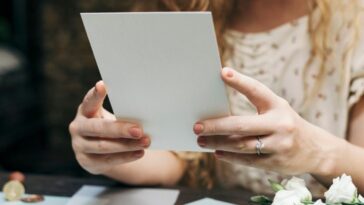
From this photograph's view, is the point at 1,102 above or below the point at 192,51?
below

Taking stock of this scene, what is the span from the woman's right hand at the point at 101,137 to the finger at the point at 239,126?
4.1 inches

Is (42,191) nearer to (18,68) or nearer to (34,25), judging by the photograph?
(18,68)

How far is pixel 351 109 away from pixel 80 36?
2.01m

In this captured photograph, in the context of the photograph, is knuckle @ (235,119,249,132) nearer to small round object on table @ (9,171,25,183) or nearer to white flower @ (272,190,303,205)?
white flower @ (272,190,303,205)

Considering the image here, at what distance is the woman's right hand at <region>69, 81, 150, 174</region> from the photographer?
769 mm

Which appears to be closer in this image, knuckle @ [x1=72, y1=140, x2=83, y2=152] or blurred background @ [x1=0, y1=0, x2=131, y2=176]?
knuckle @ [x1=72, y1=140, x2=83, y2=152]

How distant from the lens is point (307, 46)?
1.11m

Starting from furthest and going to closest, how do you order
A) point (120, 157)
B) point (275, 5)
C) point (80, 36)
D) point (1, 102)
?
point (80, 36) → point (1, 102) → point (275, 5) → point (120, 157)

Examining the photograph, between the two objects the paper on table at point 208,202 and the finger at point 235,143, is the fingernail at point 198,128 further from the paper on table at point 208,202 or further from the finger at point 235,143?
the paper on table at point 208,202

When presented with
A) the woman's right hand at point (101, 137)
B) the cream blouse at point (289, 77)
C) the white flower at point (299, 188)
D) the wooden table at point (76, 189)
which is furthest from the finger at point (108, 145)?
the cream blouse at point (289, 77)

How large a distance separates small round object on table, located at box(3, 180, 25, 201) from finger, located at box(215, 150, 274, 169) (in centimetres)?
34

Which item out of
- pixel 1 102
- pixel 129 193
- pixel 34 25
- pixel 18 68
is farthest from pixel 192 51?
pixel 34 25

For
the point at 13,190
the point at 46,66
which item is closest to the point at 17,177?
the point at 13,190

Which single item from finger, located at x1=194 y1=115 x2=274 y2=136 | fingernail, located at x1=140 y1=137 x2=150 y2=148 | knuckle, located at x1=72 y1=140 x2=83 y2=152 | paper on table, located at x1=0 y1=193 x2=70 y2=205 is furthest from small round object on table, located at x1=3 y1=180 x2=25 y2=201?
finger, located at x1=194 y1=115 x2=274 y2=136
